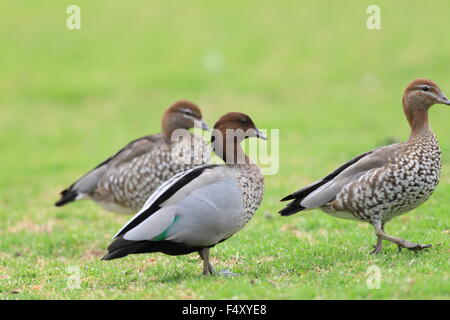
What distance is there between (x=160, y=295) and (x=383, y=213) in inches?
103

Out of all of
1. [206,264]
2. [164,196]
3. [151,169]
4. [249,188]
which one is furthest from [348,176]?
[151,169]

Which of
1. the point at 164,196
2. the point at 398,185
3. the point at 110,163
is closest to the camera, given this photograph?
the point at 164,196

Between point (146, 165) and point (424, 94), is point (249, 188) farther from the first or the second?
point (146, 165)

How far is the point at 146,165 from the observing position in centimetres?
987

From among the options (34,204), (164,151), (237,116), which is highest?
(237,116)

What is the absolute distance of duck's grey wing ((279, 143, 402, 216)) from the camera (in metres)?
7.75

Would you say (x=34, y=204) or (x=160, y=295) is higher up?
(x=160, y=295)

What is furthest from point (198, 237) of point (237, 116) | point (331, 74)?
point (331, 74)

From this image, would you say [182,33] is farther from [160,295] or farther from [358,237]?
[160,295]

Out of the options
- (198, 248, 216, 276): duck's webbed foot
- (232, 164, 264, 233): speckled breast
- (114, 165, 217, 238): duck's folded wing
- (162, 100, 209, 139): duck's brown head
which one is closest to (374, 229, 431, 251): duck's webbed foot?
(232, 164, 264, 233): speckled breast

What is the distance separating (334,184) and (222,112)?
12188mm

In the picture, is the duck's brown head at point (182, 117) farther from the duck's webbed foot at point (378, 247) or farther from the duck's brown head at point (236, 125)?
the duck's webbed foot at point (378, 247)

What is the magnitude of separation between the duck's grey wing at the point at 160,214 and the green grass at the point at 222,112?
0.39m
